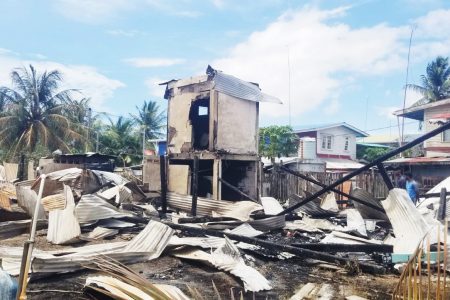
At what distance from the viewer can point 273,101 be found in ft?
42.1

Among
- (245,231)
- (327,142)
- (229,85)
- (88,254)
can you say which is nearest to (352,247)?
(245,231)

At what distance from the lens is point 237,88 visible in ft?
39.8

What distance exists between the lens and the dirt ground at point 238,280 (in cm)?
389

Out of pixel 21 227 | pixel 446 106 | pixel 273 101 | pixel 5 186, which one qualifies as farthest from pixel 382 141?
pixel 21 227

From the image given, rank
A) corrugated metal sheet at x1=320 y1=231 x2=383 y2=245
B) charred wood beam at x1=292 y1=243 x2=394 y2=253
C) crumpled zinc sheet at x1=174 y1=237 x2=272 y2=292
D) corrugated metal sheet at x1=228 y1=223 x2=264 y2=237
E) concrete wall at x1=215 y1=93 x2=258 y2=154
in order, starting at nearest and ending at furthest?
crumpled zinc sheet at x1=174 y1=237 x2=272 y2=292, charred wood beam at x1=292 y1=243 x2=394 y2=253, corrugated metal sheet at x1=320 y1=231 x2=383 y2=245, corrugated metal sheet at x1=228 y1=223 x2=264 y2=237, concrete wall at x1=215 y1=93 x2=258 y2=154

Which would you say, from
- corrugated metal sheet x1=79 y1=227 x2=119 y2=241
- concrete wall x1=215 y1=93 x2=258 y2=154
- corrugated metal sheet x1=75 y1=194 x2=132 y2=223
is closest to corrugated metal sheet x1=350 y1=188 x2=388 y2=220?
concrete wall x1=215 y1=93 x2=258 y2=154

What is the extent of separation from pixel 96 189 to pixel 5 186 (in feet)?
12.4

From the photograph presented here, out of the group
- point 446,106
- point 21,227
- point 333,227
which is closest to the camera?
point 21,227

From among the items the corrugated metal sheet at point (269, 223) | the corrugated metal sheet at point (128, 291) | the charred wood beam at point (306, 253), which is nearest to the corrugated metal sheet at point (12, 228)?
the charred wood beam at point (306, 253)

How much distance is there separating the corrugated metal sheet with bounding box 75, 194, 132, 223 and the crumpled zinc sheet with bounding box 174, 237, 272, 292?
2560mm

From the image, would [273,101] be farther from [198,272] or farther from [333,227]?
[198,272]

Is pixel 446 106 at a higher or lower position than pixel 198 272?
higher

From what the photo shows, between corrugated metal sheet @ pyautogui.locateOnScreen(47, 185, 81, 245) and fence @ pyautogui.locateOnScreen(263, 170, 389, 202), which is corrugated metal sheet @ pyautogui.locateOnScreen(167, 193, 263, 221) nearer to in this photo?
corrugated metal sheet @ pyautogui.locateOnScreen(47, 185, 81, 245)

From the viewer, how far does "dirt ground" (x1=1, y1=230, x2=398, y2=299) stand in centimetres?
389
